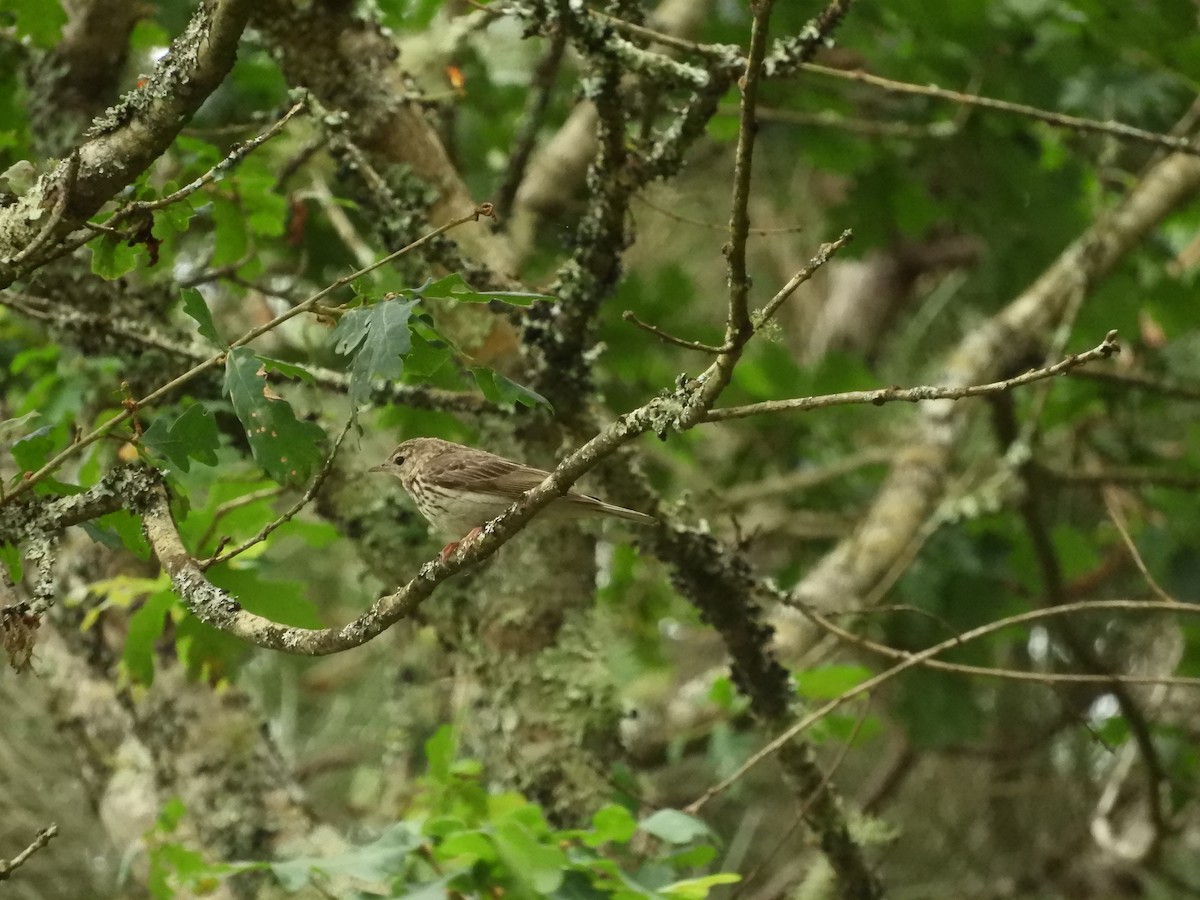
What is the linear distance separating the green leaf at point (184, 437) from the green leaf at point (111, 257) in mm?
357

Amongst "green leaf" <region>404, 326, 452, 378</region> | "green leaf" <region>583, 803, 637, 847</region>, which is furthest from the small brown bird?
"green leaf" <region>404, 326, 452, 378</region>

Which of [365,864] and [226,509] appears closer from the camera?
[365,864]

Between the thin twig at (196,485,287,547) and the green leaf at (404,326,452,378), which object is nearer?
the green leaf at (404,326,452,378)

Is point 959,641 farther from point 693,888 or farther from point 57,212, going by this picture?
point 57,212

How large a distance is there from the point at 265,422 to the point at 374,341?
280 mm

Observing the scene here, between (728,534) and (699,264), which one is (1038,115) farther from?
(699,264)

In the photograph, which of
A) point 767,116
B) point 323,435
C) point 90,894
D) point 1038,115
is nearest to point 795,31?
point 767,116

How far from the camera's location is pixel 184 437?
84.4 inches

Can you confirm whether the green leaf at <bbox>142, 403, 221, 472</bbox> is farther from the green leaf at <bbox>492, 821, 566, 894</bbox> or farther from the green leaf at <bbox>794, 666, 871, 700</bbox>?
the green leaf at <bbox>794, 666, 871, 700</bbox>

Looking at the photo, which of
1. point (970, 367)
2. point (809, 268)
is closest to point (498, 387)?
point (809, 268)

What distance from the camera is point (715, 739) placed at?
4273 mm

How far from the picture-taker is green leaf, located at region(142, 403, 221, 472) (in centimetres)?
212

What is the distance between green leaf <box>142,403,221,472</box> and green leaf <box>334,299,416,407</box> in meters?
0.32

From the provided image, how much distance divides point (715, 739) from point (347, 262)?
2.25 m
